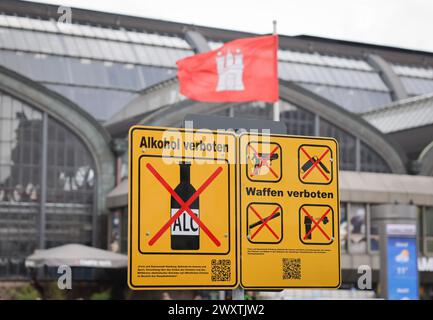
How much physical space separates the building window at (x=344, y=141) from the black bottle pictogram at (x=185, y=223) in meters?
45.1

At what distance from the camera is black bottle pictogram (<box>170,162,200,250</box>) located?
5176 mm

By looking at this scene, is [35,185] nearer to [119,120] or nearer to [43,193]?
[43,193]

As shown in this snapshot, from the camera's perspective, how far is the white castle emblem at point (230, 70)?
1339 inches

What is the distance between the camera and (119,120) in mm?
55656

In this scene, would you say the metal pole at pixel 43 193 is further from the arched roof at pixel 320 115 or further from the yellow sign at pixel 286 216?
the yellow sign at pixel 286 216

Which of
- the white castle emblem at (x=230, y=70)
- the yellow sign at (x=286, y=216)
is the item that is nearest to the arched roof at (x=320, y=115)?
the white castle emblem at (x=230, y=70)

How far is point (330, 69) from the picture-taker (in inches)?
2665

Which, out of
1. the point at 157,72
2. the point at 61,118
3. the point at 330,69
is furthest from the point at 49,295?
the point at 330,69

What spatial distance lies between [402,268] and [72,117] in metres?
23.1

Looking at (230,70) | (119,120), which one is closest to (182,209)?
(230,70)

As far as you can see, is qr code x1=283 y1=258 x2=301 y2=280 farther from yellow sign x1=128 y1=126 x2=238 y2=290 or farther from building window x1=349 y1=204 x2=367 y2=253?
building window x1=349 y1=204 x2=367 y2=253

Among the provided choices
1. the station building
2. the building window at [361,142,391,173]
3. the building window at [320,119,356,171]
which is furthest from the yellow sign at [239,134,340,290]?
the building window at [361,142,391,173]
